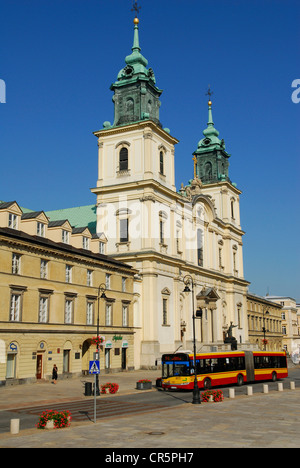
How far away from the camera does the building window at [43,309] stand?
137ft

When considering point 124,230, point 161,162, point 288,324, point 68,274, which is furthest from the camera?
point 288,324

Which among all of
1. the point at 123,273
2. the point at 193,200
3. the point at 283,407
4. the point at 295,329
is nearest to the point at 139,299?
the point at 123,273

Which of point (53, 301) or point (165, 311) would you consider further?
point (165, 311)

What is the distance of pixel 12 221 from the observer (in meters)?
42.0

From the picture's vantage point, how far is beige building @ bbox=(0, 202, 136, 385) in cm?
3841

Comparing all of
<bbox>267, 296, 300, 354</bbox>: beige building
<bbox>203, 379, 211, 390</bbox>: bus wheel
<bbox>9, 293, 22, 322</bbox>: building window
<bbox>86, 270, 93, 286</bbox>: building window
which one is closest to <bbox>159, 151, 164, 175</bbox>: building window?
<bbox>86, 270, 93, 286</bbox>: building window

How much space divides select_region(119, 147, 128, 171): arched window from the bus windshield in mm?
33119

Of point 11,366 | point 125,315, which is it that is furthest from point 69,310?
point 125,315

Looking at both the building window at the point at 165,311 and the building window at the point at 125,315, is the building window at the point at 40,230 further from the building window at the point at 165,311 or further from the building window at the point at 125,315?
the building window at the point at 165,311

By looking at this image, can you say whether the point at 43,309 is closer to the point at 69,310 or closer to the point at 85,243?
the point at 69,310

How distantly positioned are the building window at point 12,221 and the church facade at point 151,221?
16409 mm

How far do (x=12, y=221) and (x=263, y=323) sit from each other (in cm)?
7996

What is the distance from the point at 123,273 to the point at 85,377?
12653 mm
